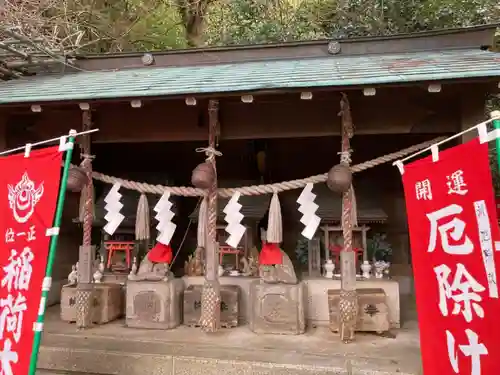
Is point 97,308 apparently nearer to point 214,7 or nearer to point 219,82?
point 219,82

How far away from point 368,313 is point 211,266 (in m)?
2.00

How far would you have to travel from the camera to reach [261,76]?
513 centimetres

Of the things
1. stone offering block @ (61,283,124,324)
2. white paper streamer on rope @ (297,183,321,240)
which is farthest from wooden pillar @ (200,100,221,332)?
stone offering block @ (61,283,124,324)

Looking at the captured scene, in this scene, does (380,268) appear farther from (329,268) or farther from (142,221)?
(142,221)

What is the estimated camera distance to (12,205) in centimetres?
374

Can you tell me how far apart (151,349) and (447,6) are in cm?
917

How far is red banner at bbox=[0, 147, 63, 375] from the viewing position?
3375 mm

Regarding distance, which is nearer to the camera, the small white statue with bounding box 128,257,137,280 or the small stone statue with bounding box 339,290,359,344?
the small stone statue with bounding box 339,290,359,344

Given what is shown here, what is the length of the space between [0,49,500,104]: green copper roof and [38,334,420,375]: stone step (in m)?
2.75

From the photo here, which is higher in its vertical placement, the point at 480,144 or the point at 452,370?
the point at 480,144

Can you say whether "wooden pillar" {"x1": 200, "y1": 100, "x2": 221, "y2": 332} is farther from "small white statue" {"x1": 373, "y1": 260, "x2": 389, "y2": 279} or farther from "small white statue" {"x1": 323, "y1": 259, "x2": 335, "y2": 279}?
"small white statue" {"x1": 373, "y1": 260, "x2": 389, "y2": 279}

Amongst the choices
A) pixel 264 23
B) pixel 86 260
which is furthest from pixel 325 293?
pixel 264 23

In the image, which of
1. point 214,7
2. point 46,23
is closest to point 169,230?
point 46,23

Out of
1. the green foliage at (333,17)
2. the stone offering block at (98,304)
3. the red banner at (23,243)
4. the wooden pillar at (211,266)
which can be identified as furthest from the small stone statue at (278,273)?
the green foliage at (333,17)
